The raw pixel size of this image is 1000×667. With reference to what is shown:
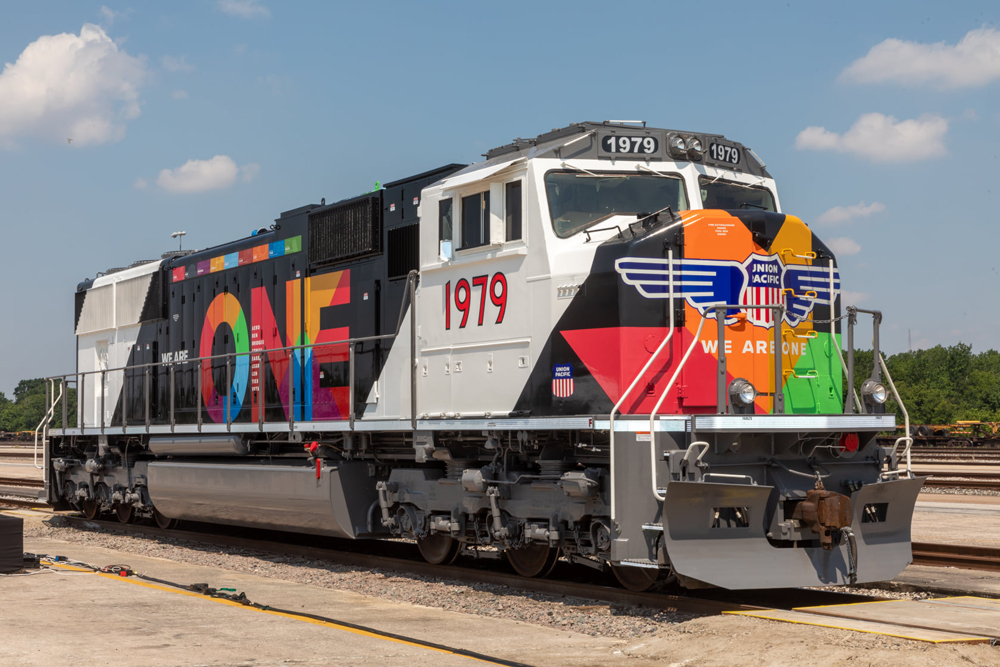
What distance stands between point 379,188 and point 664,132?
3.43 meters

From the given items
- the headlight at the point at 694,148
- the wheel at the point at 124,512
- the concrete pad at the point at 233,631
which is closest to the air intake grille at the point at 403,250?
the headlight at the point at 694,148

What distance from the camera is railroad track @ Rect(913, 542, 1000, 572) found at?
10492 millimetres

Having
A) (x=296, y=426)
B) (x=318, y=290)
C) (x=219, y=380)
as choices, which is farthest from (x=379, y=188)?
(x=219, y=380)

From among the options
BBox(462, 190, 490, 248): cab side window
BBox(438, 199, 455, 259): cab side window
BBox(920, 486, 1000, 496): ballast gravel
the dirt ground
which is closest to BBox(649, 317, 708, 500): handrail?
the dirt ground

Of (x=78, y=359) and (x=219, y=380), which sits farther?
(x=78, y=359)

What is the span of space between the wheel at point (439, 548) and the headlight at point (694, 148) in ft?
13.9

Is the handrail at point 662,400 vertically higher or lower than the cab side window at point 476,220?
lower

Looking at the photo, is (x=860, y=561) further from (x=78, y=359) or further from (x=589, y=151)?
(x=78, y=359)

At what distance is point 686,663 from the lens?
6469 millimetres

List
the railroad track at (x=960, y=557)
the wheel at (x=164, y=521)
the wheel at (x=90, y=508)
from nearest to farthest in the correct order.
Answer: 1. the railroad track at (x=960, y=557)
2. the wheel at (x=164, y=521)
3. the wheel at (x=90, y=508)

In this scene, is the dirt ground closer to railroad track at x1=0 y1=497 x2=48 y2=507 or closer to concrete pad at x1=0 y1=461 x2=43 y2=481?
railroad track at x1=0 y1=497 x2=48 y2=507

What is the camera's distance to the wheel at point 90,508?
656 inches

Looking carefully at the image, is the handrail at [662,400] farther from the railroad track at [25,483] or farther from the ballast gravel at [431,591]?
the railroad track at [25,483]

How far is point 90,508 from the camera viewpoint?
663 inches
